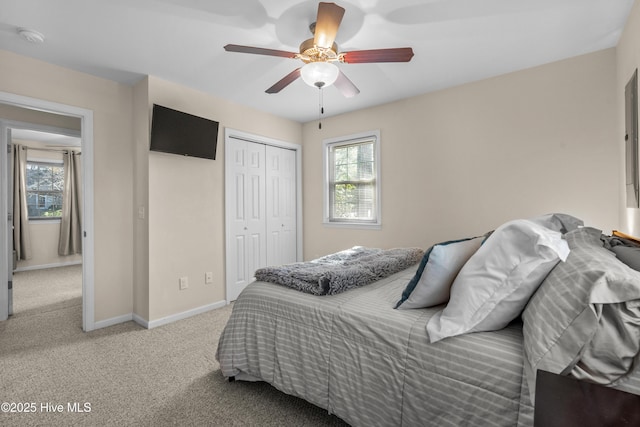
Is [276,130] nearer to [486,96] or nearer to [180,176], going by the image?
[180,176]

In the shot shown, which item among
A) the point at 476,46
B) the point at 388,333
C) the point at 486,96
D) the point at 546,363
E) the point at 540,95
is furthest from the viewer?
the point at 486,96

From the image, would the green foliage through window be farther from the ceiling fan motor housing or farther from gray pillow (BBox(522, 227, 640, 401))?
gray pillow (BBox(522, 227, 640, 401))

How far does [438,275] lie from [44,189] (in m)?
7.73

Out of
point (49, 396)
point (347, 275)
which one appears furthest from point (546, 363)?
point (49, 396)

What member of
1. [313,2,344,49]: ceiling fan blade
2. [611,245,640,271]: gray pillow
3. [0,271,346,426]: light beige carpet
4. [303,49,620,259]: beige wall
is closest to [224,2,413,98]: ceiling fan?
[313,2,344,49]: ceiling fan blade

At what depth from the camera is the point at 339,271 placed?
1894 mm

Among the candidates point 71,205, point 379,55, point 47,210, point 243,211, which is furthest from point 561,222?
point 47,210

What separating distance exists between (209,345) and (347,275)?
5.13ft

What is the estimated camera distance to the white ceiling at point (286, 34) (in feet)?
6.76

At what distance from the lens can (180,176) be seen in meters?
3.34

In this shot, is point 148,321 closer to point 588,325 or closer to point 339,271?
point 339,271

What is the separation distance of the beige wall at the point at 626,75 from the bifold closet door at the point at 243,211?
3602 millimetres

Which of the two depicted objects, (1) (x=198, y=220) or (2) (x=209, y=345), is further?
(1) (x=198, y=220)

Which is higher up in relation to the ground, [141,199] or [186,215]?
[141,199]
